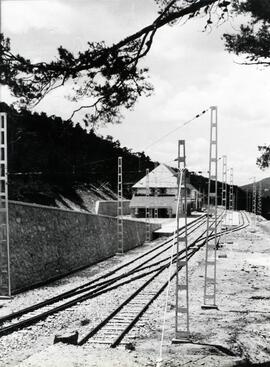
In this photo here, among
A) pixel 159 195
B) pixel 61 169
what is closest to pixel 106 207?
pixel 61 169

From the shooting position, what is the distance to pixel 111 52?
892 cm

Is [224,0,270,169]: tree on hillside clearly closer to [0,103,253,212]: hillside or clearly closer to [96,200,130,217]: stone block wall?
[0,103,253,212]: hillside

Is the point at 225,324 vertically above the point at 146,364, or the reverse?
the point at 146,364

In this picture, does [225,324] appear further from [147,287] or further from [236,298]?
[147,287]

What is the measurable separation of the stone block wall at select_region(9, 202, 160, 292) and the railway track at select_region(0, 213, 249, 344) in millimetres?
2228

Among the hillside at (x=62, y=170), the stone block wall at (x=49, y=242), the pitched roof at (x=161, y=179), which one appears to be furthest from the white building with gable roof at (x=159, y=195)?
the stone block wall at (x=49, y=242)

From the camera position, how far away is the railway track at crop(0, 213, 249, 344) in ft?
44.8

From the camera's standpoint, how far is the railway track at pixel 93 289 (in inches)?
538

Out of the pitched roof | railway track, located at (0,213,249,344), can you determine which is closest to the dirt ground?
railway track, located at (0,213,249,344)

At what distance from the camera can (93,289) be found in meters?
19.4

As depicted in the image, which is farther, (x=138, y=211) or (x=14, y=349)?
(x=138, y=211)

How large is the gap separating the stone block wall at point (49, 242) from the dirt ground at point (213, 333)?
19.0ft

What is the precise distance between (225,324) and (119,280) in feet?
31.2

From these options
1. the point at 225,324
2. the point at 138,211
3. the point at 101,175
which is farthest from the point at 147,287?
the point at 101,175
